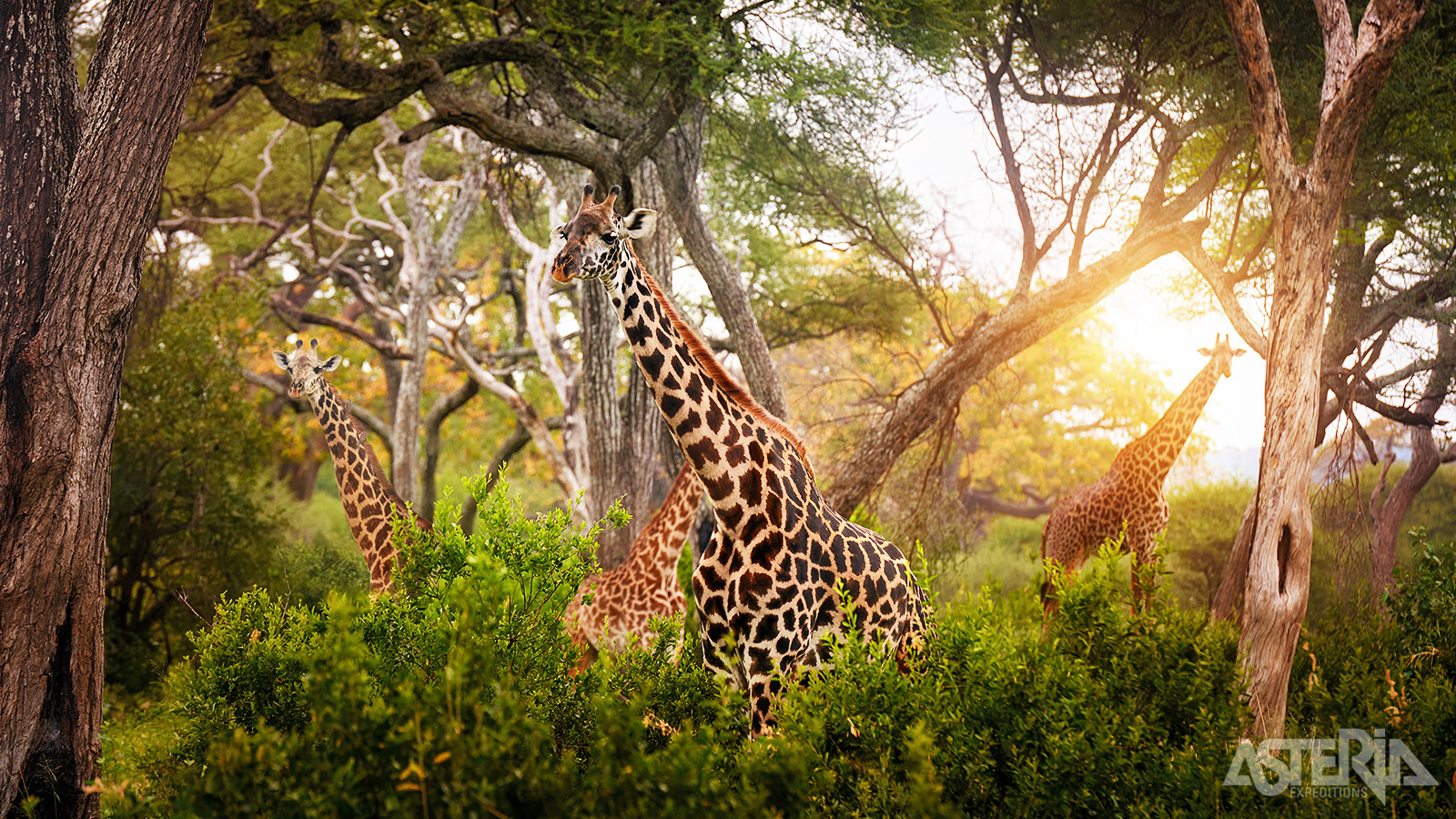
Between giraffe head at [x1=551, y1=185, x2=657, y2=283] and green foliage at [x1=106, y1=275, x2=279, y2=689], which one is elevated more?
giraffe head at [x1=551, y1=185, x2=657, y2=283]

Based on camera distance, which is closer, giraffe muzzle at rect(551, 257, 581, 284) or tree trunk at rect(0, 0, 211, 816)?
giraffe muzzle at rect(551, 257, 581, 284)

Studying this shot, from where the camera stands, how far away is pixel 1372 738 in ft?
12.5

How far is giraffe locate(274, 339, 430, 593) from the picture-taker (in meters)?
5.66

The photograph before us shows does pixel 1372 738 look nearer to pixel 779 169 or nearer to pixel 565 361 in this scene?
pixel 779 169

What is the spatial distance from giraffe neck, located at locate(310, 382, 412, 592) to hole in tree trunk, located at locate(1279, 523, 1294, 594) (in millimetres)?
5272

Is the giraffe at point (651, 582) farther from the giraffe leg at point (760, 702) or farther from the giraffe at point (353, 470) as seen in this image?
the giraffe leg at point (760, 702)

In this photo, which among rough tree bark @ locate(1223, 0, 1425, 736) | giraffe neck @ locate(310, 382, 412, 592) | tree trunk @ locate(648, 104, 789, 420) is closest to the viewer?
rough tree bark @ locate(1223, 0, 1425, 736)

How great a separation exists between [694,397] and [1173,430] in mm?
4814

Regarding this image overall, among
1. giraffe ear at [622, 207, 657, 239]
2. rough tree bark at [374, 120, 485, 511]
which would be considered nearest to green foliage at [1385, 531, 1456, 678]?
giraffe ear at [622, 207, 657, 239]

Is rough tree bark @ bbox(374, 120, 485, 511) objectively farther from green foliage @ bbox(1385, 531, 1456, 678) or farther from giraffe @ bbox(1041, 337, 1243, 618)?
green foliage @ bbox(1385, 531, 1456, 678)

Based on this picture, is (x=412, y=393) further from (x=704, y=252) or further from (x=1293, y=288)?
(x=1293, y=288)

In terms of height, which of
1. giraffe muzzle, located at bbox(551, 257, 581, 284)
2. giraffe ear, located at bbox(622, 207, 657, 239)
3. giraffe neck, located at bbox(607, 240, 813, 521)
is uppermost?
giraffe ear, located at bbox(622, 207, 657, 239)

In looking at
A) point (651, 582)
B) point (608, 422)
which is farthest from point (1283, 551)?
point (608, 422)

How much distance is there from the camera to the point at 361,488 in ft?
18.7
